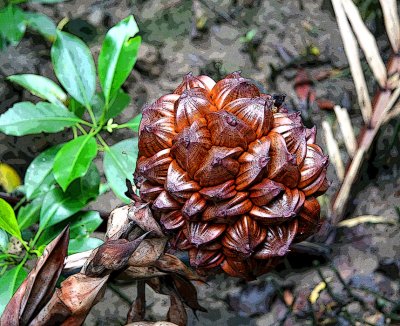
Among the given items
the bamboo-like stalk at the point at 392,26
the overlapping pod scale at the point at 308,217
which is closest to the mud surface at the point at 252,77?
the bamboo-like stalk at the point at 392,26

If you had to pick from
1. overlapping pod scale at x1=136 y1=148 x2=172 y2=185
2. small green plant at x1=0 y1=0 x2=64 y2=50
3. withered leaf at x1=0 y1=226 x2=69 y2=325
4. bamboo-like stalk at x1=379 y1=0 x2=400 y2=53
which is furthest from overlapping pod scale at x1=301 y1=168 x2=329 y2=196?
small green plant at x1=0 y1=0 x2=64 y2=50

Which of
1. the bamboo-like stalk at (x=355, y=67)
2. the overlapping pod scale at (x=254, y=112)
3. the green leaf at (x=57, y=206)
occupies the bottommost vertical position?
the bamboo-like stalk at (x=355, y=67)

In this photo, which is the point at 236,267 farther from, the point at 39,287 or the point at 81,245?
the point at 81,245

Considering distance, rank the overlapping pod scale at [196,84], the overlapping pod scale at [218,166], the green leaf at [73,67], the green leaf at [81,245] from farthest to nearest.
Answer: the green leaf at [73,67] → the green leaf at [81,245] → the overlapping pod scale at [196,84] → the overlapping pod scale at [218,166]

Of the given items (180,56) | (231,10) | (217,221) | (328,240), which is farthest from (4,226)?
(231,10)

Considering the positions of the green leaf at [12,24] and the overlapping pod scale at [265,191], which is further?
the green leaf at [12,24]

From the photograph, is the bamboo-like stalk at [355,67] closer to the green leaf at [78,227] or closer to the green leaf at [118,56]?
the green leaf at [118,56]

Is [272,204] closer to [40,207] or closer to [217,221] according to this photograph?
[217,221]
